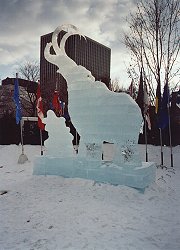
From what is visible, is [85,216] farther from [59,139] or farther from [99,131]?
[59,139]

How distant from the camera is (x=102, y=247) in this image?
451 centimetres

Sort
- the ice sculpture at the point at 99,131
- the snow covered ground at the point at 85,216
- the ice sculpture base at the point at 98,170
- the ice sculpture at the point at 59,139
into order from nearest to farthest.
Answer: the snow covered ground at the point at 85,216, the ice sculpture base at the point at 98,170, the ice sculpture at the point at 99,131, the ice sculpture at the point at 59,139

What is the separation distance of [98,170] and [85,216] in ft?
7.54

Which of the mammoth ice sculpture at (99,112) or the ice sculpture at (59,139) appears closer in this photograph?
the mammoth ice sculpture at (99,112)

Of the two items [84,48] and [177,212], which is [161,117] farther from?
[84,48]

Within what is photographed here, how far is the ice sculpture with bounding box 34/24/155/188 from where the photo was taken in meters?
7.60

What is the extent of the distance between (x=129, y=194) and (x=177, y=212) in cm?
131

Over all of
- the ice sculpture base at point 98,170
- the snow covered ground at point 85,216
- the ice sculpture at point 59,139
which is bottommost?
the snow covered ground at point 85,216

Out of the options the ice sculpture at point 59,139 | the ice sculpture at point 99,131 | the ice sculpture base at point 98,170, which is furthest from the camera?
the ice sculpture at point 59,139

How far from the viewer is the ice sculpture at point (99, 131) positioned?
7.60 meters

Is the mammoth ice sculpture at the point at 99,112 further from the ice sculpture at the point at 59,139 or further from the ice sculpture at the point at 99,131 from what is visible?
the ice sculpture at the point at 59,139

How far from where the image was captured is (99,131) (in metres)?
8.05

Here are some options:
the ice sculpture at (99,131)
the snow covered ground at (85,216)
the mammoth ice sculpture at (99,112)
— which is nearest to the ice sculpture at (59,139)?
the ice sculpture at (99,131)

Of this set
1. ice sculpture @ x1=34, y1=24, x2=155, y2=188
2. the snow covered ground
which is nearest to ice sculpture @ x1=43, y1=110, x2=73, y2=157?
ice sculpture @ x1=34, y1=24, x2=155, y2=188
